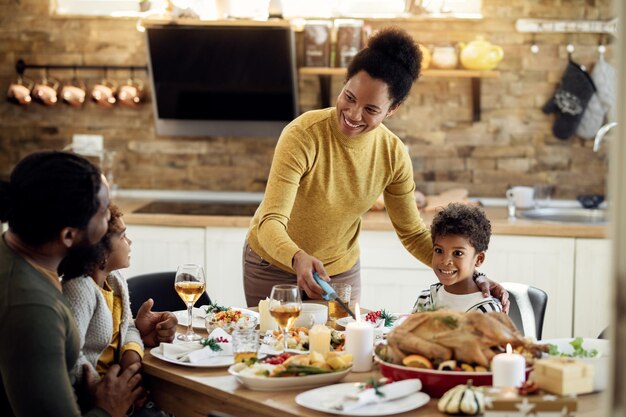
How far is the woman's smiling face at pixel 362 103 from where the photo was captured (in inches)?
104

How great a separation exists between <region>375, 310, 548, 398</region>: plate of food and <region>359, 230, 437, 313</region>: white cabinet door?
227 centimetres

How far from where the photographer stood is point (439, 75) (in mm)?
4629

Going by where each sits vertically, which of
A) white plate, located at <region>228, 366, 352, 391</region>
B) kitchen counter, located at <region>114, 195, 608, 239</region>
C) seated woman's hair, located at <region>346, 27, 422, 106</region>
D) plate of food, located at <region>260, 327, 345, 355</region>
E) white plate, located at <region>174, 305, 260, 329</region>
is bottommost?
kitchen counter, located at <region>114, 195, 608, 239</region>

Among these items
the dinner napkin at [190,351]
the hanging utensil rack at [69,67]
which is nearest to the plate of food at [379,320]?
the dinner napkin at [190,351]

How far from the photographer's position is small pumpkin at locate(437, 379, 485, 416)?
5.83 ft

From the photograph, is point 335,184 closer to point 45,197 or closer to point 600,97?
point 45,197

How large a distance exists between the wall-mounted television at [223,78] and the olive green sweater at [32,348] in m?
2.87

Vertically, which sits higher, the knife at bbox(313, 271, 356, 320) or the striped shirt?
the knife at bbox(313, 271, 356, 320)

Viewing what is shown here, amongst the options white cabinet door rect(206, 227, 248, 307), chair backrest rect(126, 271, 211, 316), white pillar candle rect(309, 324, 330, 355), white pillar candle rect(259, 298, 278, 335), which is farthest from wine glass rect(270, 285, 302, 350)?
white cabinet door rect(206, 227, 248, 307)

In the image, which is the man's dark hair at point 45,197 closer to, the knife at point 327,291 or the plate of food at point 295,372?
the plate of food at point 295,372

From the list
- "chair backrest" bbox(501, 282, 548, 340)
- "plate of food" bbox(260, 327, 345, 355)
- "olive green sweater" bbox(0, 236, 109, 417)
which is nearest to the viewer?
"olive green sweater" bbox(0, 236, 109, 417)

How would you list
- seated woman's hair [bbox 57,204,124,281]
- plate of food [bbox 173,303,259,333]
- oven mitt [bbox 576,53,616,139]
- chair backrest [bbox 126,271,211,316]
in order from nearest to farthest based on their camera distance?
seated woman's hair [bbox 57,204,124,281] → plate of food [bbox 173,303,259,333] → chair backrest [bbox 126,271,211,316] → oven mitt [bbox 576,53,616,139]

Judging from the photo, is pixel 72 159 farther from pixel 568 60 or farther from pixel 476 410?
pixel 568 60

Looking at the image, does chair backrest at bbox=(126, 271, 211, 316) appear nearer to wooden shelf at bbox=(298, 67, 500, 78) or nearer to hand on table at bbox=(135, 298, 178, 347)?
hand on table at bbox=(135, 298, 178, 347)
